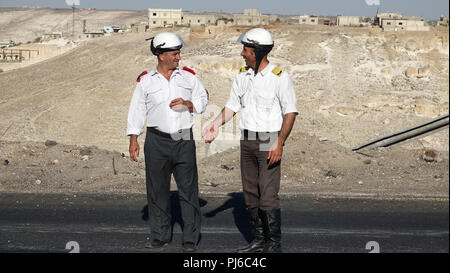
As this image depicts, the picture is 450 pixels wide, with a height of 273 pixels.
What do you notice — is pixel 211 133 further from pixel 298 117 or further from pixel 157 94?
pixel 298 117

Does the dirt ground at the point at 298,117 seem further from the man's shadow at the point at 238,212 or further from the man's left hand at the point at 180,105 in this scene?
the man's left hand at the point at 180,105

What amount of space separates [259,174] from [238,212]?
2407 millimetres

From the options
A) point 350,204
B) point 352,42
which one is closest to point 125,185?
point 350,204

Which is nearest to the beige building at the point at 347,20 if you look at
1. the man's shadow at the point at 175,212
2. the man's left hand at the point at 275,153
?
the man's shadow at the point at 175,212

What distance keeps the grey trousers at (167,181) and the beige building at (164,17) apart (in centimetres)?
5730

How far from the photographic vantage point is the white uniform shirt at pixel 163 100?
7043mm

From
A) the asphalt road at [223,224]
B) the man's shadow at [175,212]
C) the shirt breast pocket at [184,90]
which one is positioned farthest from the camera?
the man's shadow at [175,212]

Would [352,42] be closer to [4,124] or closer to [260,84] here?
[4,124]

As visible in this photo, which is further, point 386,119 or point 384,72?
A: point 384,72

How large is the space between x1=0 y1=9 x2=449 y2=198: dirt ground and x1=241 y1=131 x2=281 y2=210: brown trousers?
380cm

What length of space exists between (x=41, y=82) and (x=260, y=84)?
32.0 m

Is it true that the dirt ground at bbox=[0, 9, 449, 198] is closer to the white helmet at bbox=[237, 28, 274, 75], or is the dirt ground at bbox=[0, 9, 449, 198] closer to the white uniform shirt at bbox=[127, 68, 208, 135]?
the white uniform shirt at bbox=[127, 68, 208, 135]

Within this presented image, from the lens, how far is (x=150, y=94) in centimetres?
707

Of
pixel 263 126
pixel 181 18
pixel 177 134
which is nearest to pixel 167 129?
pixel 177 134
